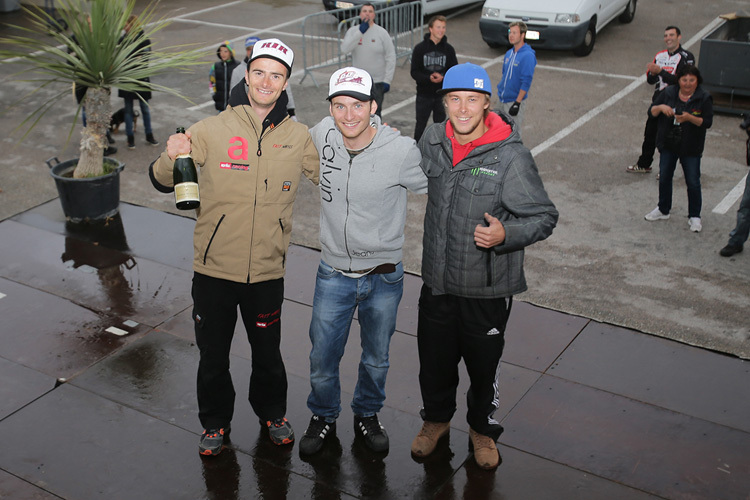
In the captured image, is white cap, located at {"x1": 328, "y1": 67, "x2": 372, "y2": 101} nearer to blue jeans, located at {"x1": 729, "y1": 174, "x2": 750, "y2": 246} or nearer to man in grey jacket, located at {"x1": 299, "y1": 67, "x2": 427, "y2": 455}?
man in grey jacket, located at {"x1": 299, "y1": 67, "x2": 427, "y2": 455}

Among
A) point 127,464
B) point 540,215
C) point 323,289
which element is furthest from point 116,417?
point 540,215

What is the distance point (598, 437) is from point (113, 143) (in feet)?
25.8

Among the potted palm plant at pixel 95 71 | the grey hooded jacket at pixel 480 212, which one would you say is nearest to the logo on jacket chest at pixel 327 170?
the grey hooded jacket at pixel 480 212

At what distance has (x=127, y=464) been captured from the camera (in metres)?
4.57

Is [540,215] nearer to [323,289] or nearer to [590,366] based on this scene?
[323,289]

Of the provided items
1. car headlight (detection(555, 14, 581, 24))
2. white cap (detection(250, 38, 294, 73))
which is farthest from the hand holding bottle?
car headlight (detection(555, 14, 581, 24))

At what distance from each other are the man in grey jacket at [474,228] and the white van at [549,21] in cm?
1114

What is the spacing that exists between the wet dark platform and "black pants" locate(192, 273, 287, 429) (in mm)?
268

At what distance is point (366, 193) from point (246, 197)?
64 cm

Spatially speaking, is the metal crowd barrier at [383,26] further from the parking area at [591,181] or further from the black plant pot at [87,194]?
the black plant pot at [87,194]

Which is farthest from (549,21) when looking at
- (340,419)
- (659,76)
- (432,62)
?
(340,419)

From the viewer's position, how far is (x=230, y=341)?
454cm

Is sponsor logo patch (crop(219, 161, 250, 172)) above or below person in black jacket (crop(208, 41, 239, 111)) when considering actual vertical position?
above

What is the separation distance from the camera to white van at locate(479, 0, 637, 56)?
14516 millimetres
